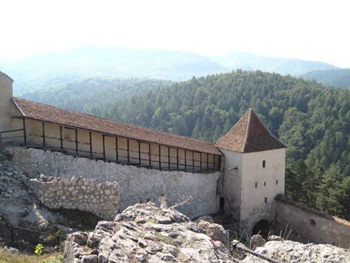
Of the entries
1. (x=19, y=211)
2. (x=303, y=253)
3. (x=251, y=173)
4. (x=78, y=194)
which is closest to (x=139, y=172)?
(x=78, y=194)

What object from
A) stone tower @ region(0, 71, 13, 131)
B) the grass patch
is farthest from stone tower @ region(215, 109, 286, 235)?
the grass patch

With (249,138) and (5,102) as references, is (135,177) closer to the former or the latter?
(5,102)

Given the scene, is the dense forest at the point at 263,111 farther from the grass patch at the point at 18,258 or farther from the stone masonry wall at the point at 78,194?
the grass patch at the point at 18,258

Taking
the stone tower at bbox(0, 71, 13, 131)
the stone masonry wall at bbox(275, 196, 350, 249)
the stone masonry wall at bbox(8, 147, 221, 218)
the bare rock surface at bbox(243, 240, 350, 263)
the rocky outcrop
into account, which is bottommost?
the stone masonry wall at bbox(275, 196, 350, 249)

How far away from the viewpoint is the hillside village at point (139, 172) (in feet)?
53.9

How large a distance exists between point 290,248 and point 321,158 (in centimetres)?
8761

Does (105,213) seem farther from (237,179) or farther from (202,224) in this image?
(237,179)

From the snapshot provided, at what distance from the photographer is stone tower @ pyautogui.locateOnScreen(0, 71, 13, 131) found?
1970 centimetres

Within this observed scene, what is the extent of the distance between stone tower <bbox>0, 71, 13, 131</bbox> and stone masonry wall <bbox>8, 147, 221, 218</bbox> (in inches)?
85.4

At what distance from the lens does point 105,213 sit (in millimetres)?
16875

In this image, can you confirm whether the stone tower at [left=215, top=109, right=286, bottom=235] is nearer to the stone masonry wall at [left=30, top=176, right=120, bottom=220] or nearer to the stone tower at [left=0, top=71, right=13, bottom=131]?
the stone masonry wall at [left=30, top=176, right=120, bottom=220]

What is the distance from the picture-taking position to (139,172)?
22562mm

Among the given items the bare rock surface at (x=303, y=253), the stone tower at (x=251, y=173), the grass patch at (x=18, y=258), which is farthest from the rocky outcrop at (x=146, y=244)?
the stone tower at (x=251, y=173)

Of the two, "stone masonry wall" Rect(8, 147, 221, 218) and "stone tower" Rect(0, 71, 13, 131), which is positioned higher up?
"stone tower" Rect(0, 71, 13, 131)
